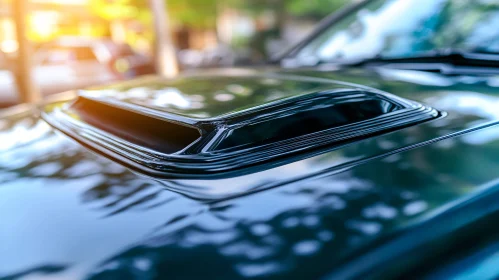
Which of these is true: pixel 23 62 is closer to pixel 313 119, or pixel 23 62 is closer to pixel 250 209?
pixel 313 119

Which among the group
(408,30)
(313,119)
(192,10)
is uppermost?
(192,10)

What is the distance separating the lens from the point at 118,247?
83cm

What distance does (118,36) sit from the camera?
25469mm

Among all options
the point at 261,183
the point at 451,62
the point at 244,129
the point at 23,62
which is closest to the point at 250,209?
the point at 261,183

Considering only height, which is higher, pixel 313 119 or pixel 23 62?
pixel 313 119

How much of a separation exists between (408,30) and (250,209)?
5.67ft

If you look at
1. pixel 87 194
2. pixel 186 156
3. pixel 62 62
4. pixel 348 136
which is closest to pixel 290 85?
pixel 348 136

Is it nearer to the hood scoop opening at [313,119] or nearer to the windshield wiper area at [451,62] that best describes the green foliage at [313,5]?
the windshield wiper area at [451,62]

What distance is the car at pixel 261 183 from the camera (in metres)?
0.81

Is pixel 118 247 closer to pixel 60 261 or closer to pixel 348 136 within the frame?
pixel 60 261

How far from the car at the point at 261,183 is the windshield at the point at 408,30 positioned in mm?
382

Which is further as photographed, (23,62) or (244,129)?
(23,62)

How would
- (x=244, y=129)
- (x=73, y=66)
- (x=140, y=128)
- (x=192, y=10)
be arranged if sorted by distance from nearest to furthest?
(x=244, y=129), (x=140, y=128), (x=73, y=66), (x=192, y=10)

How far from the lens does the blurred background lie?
22.9 ft
